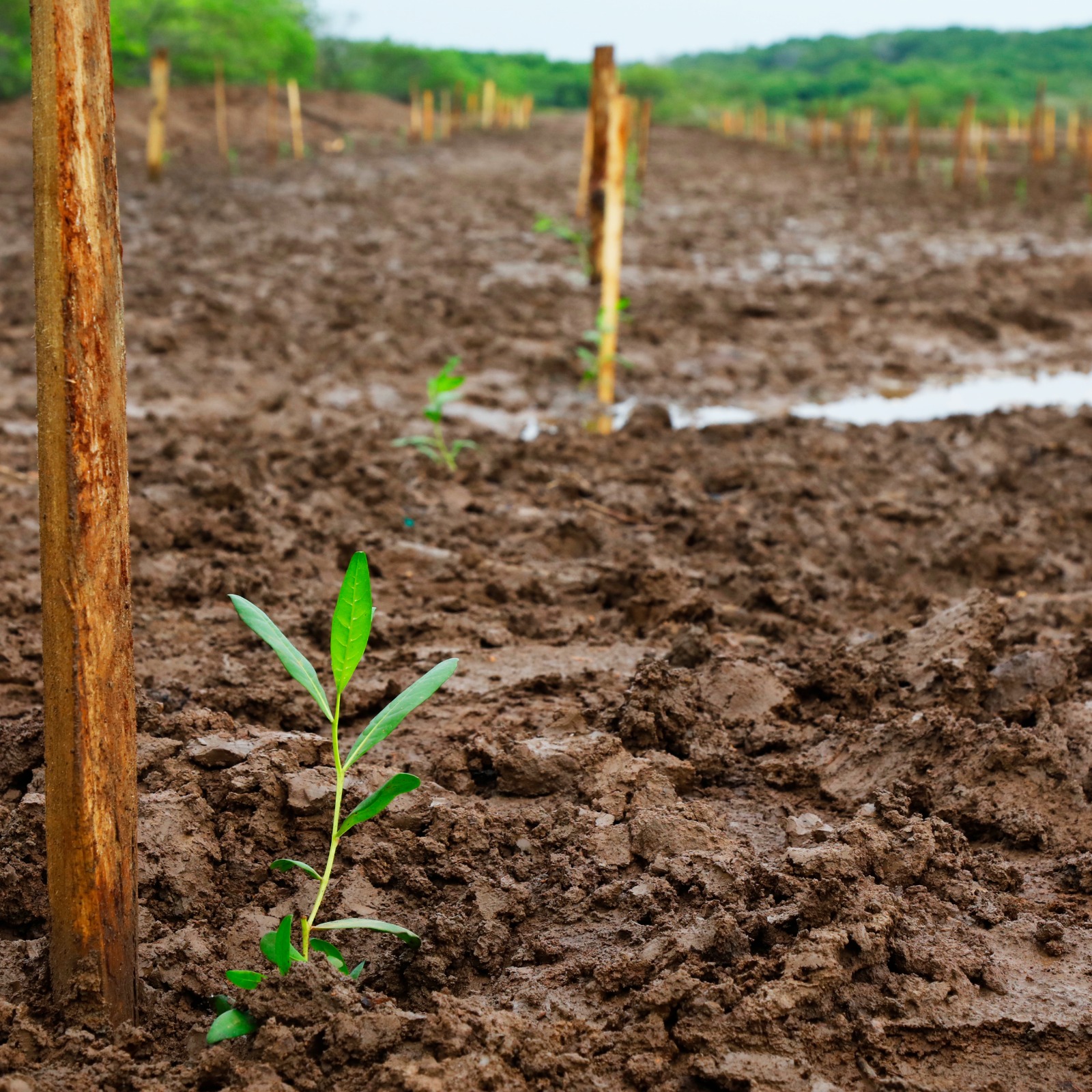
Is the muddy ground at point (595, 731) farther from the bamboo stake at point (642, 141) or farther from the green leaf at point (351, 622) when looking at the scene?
the bamboo stake at point (642, 141)

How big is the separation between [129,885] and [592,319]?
8.02m

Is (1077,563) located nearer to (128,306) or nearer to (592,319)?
(592,319)

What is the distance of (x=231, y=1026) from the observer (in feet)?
6.10

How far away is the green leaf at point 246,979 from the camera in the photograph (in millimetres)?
1871

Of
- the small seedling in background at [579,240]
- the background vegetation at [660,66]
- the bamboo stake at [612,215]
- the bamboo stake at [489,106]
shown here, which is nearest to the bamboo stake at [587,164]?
the small seedling in background at [579,240]

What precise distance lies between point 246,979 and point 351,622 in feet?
2.08

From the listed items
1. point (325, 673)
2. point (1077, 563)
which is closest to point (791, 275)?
point (1077, 563)

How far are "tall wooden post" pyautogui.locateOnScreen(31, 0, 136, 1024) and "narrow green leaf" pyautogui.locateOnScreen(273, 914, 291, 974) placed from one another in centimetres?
26

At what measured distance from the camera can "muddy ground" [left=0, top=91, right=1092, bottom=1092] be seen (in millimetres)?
1954

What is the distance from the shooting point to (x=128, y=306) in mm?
9039

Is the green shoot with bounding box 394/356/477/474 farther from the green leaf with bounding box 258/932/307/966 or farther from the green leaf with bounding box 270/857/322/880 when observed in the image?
the green leaf with bounding box 258/932/307/966

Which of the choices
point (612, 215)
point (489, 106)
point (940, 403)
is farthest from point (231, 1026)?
point (489, 106)

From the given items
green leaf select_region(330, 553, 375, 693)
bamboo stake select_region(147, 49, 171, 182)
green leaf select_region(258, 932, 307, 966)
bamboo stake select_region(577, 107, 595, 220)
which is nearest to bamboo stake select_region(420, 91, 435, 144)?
bamboo stake select_region(147, 49, 171, 182)

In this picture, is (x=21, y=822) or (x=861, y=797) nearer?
(x=21, y=822)
